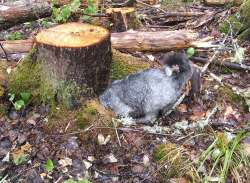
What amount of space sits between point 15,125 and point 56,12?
7.22 ft

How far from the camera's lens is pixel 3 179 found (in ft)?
Answer: 12.4

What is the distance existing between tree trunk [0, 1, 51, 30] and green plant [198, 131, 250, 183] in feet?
11.0

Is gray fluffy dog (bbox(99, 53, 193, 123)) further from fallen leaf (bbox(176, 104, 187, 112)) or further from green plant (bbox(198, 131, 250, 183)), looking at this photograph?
green plant (bbox(198, 131, 250, 183))

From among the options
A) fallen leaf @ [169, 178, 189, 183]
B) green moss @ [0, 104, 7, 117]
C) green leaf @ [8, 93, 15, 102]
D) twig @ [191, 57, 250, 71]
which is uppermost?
twig @ [191, 57, 250, 71]

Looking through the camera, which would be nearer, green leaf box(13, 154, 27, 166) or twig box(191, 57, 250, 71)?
green leaf box(13, 154, 27, 166)

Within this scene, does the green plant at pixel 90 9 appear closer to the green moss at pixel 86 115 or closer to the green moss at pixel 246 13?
the green moss at pixel 246 13

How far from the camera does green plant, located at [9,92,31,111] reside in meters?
4.44

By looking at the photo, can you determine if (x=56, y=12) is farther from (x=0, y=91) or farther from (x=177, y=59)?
(x=177, y=59)

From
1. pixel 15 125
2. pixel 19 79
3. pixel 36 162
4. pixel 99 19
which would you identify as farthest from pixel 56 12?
pixel 36 162

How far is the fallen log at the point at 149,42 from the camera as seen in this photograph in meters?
5.36

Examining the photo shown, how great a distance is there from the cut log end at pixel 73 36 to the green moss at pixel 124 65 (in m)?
0.50

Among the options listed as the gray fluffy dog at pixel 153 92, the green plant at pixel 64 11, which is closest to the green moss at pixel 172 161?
the gray fluffy dog at pixel 153 92

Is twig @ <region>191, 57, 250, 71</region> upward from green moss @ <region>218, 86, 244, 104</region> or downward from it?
upward

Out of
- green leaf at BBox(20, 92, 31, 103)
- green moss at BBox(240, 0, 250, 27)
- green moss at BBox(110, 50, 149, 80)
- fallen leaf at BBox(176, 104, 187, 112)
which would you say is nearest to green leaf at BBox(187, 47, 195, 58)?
green moss at BBox(110, 50, 149, 80)
